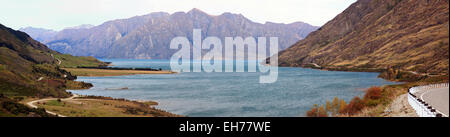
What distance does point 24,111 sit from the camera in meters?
46.0

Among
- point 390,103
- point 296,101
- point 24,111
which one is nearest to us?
point 24,111
